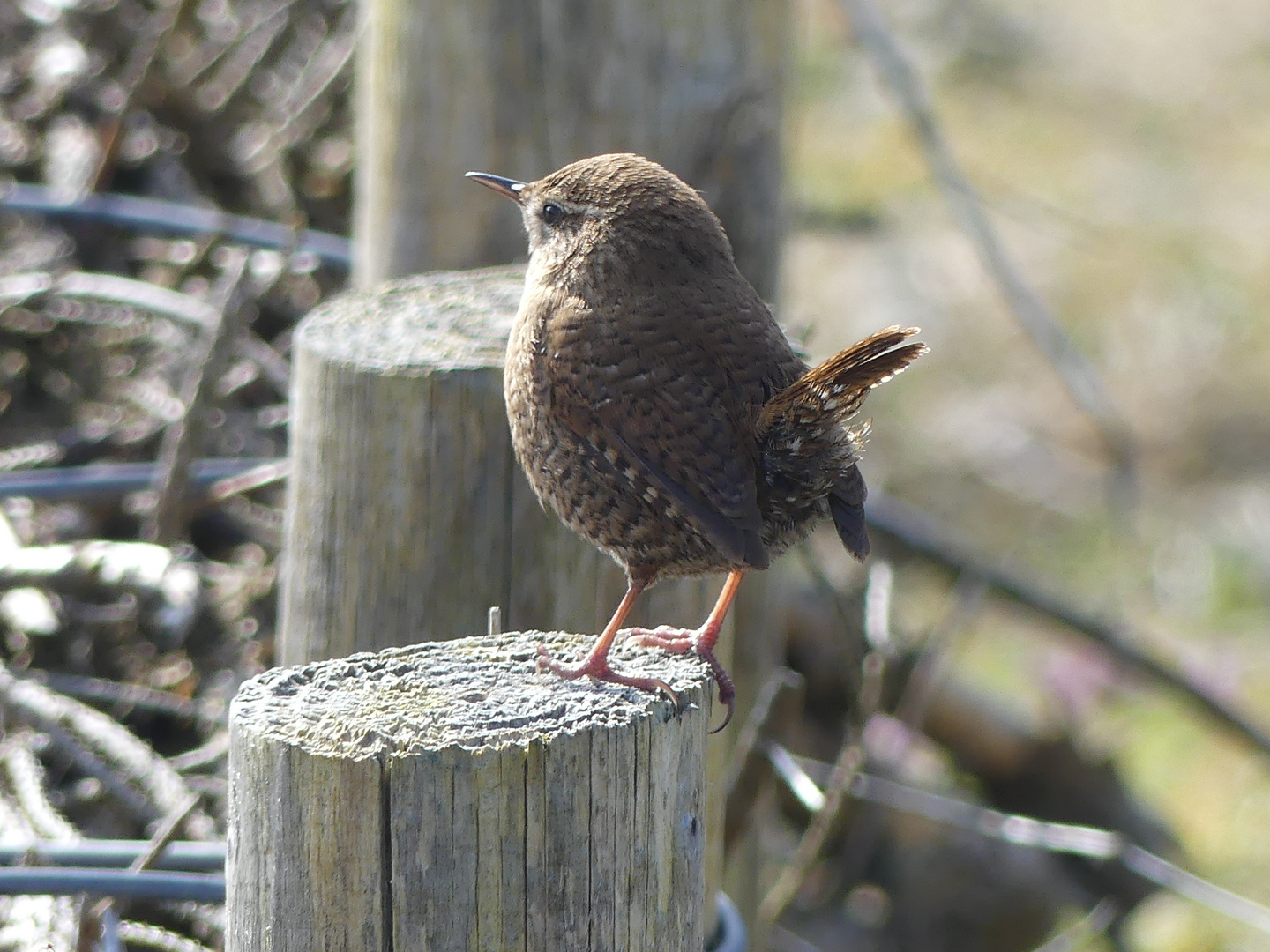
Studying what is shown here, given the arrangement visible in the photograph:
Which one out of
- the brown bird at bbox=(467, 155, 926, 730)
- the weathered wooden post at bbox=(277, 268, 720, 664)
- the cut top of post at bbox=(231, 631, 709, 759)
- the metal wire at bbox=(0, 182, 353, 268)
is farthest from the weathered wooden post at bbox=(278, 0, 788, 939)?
the cut top of post at bbox=(231, 631, 709, 759)

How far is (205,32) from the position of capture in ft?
16.7

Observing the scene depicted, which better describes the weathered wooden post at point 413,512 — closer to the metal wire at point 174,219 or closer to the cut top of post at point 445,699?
the cut top of post at point 445,699

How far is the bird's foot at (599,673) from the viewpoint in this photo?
1.84 metres

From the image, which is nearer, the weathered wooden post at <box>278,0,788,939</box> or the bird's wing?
the bird's wing

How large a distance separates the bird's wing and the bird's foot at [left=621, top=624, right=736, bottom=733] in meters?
0.20

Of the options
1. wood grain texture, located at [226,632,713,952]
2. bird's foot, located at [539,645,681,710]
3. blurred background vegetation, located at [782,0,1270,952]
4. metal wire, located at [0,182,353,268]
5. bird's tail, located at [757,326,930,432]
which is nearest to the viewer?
wood grain texture, located at [226,632,713,952]

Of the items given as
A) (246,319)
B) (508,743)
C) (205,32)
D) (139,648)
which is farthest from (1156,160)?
(508,743)

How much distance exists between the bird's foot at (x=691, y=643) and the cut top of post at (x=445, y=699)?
0.91 feet

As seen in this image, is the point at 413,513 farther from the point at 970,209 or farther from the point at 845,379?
the point at 970,209

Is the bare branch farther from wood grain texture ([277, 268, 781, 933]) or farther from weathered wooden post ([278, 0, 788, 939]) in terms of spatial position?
wood grain texture ([277, 268, 781, 933])

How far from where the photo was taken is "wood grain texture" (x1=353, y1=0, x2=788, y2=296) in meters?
3.44

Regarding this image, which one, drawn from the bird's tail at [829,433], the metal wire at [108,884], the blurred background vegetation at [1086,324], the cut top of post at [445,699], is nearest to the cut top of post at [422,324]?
the bird's tail at [829,433]

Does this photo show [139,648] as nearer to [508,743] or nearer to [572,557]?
[572,557]

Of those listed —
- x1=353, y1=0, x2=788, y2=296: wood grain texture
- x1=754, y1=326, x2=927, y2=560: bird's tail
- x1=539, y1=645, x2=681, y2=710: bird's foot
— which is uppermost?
x1=353, y1=0, x2=788, y2=296: wood grain texture
